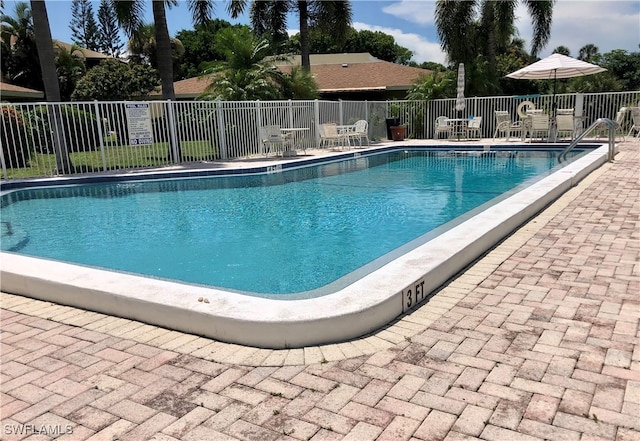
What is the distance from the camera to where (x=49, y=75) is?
1266 cm

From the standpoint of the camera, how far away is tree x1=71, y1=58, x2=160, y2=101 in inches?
1079

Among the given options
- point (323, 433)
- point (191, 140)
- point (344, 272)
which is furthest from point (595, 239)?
point (191, 140)

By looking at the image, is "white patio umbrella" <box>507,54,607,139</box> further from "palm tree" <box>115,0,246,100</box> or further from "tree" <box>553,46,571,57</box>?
"tree" <box>553,46,571,57</box>

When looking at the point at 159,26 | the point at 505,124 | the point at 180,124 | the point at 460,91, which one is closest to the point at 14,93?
the point at 159,26

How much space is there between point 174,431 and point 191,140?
533 inches

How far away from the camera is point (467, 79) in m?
21.6

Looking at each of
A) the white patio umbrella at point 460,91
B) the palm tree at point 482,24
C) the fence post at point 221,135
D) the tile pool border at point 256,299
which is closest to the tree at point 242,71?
the fence post at point 221,135

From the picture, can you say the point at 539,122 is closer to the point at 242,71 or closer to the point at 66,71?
the point at 242,71

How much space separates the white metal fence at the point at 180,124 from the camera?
1301cm

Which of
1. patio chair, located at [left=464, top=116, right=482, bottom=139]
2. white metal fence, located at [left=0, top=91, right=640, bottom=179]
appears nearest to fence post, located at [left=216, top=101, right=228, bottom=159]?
white metal fence, located at [left=0, top=91, right=640, bottom=179]

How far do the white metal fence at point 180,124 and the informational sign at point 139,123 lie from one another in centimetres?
3

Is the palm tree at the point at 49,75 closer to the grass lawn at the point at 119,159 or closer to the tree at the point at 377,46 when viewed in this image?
the grass lawn at the point at 119,159

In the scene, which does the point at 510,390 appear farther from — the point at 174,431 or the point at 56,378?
the point at 56,378

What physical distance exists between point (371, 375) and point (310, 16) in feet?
71.8
